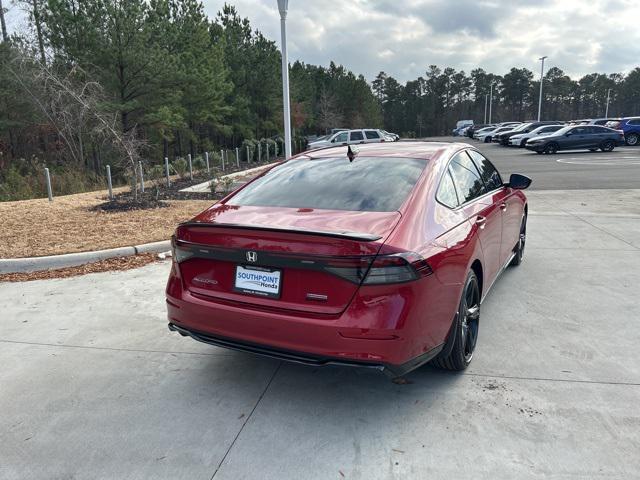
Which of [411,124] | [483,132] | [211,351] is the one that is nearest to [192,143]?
[483,132]

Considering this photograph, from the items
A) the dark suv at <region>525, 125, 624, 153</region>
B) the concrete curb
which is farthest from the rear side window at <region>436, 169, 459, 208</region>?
the dark suv at <region>525, 125, 624, 153</region>

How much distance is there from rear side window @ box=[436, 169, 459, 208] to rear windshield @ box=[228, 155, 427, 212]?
7.6 inches

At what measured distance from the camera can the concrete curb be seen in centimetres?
624

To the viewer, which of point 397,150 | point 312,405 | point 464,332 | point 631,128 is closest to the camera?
point 312,405

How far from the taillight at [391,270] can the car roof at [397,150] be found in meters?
1.31

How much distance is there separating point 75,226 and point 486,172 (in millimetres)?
6898

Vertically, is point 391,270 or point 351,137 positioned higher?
point 351,137

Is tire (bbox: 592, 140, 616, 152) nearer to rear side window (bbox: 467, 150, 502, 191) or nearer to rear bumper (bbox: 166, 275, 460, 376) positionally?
rear side window (bbox: 467, 150, 502, 191)

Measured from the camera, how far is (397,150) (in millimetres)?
3969

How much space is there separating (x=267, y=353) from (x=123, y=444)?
37.0 inches

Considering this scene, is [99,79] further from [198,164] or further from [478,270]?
[478,270]

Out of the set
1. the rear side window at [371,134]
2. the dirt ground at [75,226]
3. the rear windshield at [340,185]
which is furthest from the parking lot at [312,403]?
the rear side window at [371,134]

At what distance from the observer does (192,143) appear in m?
36.7

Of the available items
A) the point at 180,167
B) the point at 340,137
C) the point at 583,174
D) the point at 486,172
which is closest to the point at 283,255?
the point at 486,172
